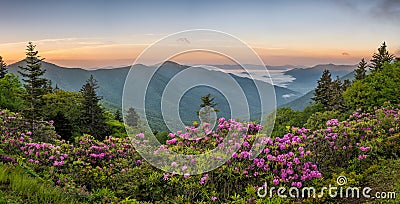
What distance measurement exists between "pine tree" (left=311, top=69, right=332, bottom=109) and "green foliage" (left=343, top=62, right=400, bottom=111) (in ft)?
32.9

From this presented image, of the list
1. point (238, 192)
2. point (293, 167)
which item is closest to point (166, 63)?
point (238, 192)

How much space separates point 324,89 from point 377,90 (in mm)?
13177

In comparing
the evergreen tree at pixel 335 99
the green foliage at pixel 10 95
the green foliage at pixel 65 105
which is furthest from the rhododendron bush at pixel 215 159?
the green foliage at pixel 10 95

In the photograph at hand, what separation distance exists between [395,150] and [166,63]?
5650 millimetres

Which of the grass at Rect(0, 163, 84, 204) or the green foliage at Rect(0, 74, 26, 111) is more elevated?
the grass at Rect(0, 163, 84, 204)

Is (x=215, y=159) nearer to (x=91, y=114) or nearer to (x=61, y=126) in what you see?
(x=61, y=126)

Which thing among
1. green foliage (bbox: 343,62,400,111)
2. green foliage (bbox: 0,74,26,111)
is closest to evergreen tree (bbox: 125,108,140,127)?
green foliage (bbox: 343,62,400,111)

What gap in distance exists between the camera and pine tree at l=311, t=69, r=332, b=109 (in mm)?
35216

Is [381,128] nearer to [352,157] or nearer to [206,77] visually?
[352,157]

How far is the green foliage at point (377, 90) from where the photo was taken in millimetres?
21625

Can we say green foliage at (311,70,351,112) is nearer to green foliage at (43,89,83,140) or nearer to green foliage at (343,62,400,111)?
green foliage at (343,62,400,111)

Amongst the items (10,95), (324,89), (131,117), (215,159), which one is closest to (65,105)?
(10,95)

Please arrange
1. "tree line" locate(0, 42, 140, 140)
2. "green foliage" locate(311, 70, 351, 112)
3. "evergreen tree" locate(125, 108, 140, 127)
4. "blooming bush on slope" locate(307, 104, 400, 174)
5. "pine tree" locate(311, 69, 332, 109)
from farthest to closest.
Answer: "pine tree" locate(311, 69, 332, 109) < "green foliage" locate(311, 70, 351, 112) < "tree line" locate(0, 42, 140, 140) < "blooming bush on slope" locate(307, 104, 400, 174) < "evergreen tree" locate(125, 108, 140, 127)

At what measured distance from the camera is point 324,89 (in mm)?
35969
